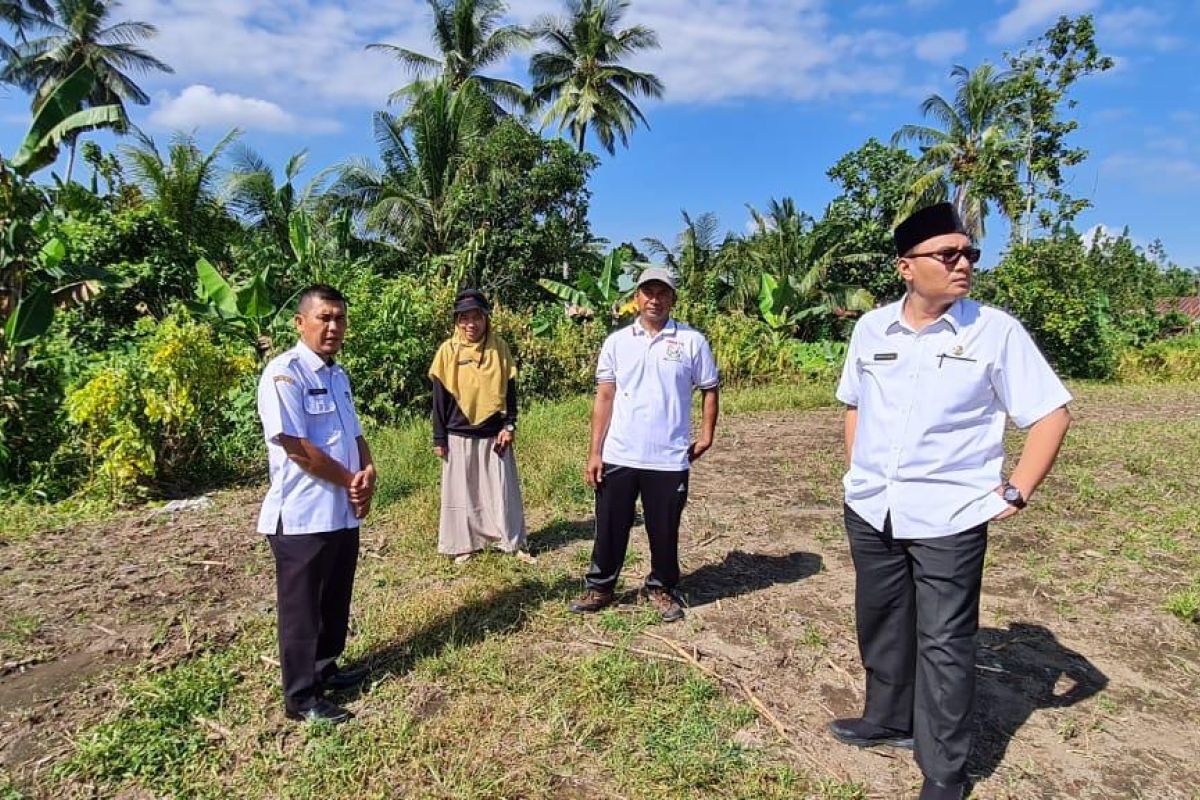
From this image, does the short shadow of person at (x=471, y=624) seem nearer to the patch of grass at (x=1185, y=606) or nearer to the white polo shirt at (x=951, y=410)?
the white polo shirt at (x=951, y=410)

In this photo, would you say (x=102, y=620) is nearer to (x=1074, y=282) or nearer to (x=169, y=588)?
(x=169, y=588)

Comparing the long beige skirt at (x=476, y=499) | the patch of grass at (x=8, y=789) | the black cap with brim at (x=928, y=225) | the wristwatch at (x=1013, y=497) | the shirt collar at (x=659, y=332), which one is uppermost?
the black cap with brim at (x=928, y=225)

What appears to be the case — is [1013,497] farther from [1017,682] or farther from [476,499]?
[476,499]

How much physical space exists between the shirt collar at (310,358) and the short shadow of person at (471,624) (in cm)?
136

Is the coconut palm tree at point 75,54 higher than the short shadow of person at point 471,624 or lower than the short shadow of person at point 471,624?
higher

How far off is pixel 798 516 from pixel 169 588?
4.15 m

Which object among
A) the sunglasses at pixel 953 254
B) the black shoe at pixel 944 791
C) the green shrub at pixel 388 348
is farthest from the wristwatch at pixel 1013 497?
the green shrub at pixel 388 348

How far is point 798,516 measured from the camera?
535cm

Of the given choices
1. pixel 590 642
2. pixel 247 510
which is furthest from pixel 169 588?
pixel 590 642

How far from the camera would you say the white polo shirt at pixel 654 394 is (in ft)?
11.3

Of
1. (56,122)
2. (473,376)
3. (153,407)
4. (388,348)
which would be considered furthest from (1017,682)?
(56,122)

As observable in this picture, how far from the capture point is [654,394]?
344cm

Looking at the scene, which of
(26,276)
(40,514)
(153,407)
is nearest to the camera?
(40,514)

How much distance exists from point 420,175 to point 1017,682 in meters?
16.5
